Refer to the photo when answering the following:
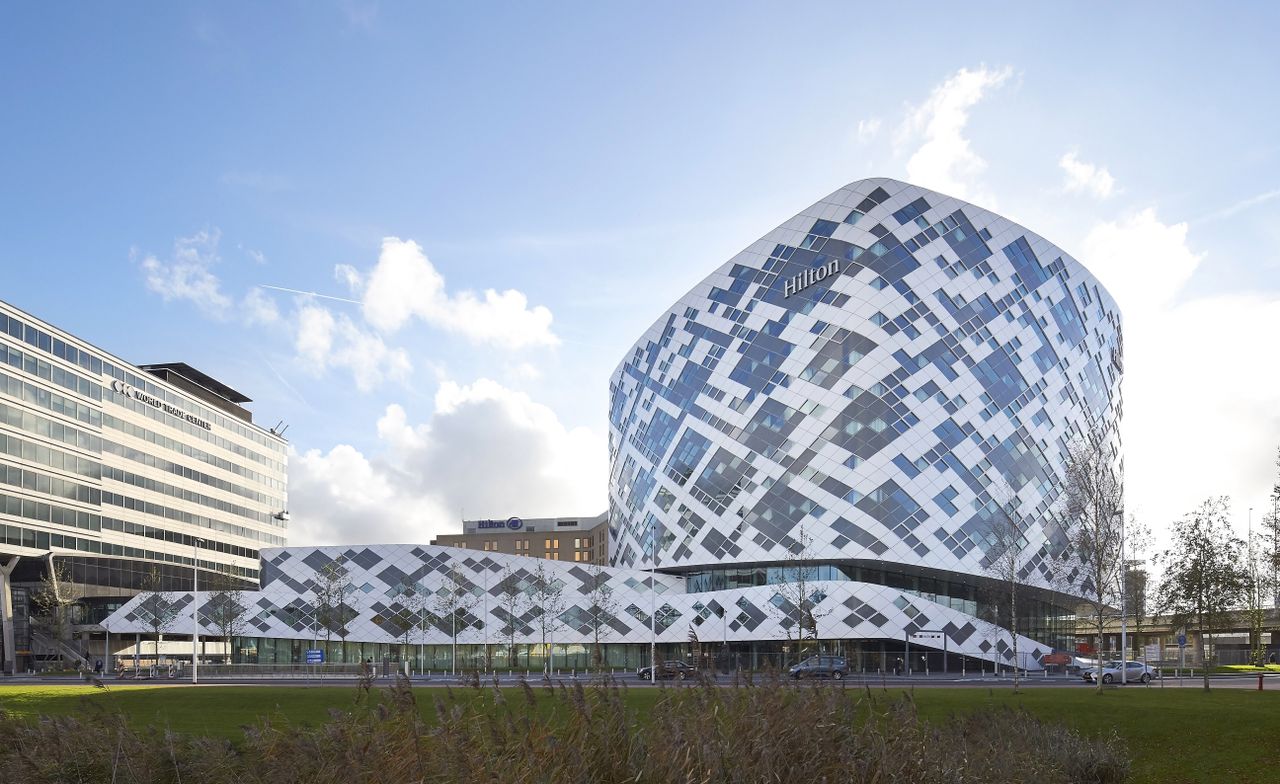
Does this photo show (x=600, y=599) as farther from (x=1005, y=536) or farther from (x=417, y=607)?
(x=1005, y=536)

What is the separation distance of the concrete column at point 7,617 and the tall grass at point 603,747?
81.4m

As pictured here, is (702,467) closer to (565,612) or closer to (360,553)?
(565,612)

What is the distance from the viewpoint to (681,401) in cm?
8638

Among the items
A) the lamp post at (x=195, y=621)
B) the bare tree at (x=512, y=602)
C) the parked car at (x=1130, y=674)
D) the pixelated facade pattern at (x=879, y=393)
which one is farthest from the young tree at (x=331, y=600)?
the parked car at (x=1130, y=674)

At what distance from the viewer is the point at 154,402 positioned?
103 metres

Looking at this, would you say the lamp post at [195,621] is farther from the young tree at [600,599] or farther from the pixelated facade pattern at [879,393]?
the pixelated facade pattern at [879,393]

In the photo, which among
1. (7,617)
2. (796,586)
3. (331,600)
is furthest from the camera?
(331,600)

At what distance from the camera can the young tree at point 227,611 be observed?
3098 inches

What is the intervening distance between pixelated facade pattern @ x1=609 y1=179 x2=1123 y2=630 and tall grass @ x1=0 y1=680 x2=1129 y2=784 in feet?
210

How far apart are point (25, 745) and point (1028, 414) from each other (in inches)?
3056

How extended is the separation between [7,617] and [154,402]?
28895 mm

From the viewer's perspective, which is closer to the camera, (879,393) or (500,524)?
(879,393)

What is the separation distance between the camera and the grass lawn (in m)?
23.0

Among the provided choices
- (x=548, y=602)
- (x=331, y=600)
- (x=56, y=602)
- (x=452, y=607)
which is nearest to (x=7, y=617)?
(x=56, y=602)
